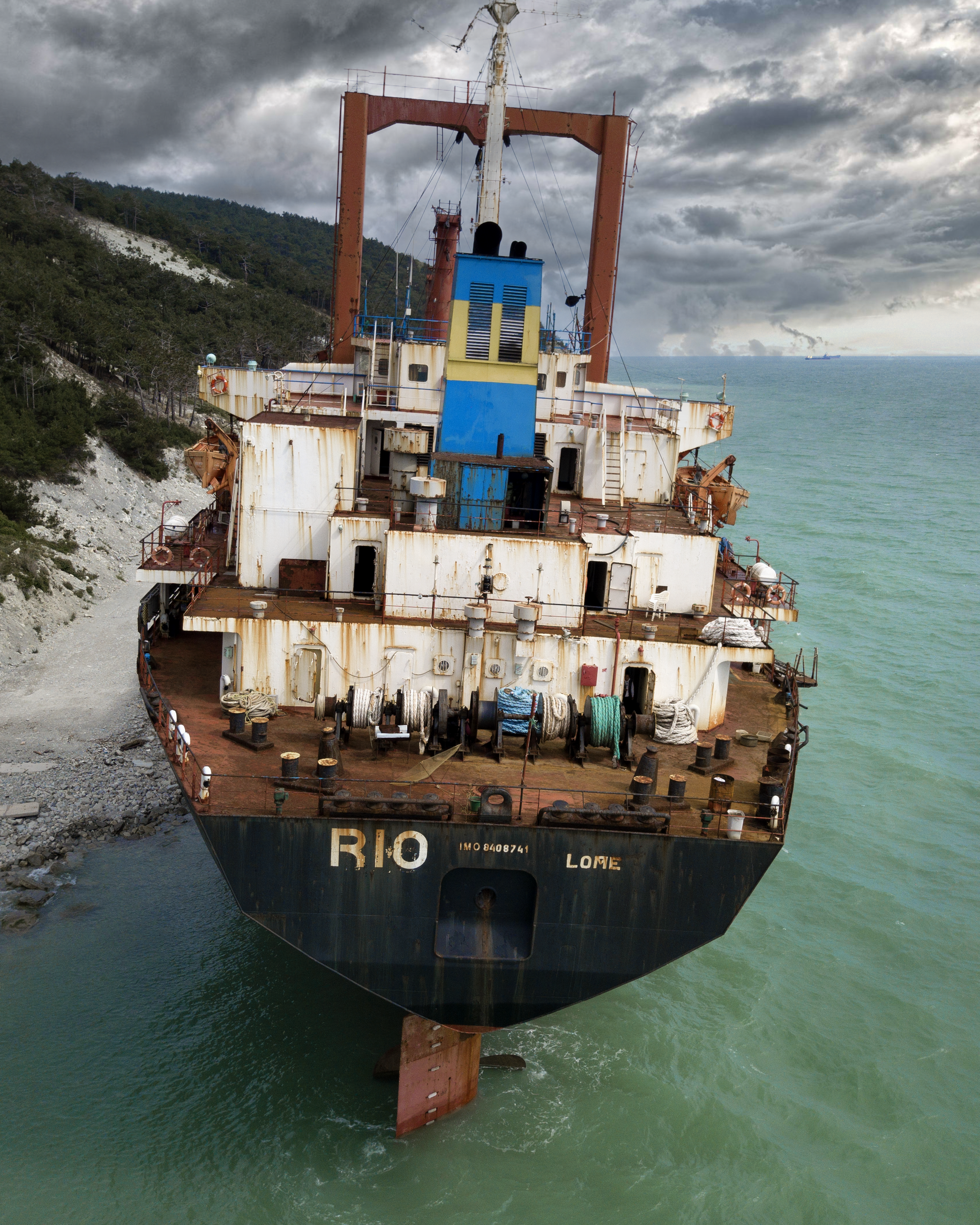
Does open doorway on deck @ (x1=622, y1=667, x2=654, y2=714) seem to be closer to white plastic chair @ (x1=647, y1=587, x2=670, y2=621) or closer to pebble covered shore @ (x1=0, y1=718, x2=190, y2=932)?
white plastic chair @ (x1=647, y1=587, x2=670, y2=621)

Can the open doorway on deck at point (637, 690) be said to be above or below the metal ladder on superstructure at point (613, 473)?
below

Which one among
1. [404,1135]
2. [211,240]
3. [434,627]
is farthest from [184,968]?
[211,240]

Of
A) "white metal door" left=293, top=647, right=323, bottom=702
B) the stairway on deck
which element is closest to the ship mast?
the stairway on deck

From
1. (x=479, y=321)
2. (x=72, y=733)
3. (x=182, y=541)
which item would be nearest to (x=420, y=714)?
(x=479, y=321)

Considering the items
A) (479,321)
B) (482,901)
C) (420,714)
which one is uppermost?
(479,321)

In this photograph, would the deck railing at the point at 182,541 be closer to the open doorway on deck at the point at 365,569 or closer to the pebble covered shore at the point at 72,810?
the open doorway on deck at the point at 365,569

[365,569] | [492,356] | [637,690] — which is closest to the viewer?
[637,690]

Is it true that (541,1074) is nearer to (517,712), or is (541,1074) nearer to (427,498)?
(517,712)

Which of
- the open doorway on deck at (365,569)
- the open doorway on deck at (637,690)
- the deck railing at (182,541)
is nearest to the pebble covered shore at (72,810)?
the deck railing at (182,541)
